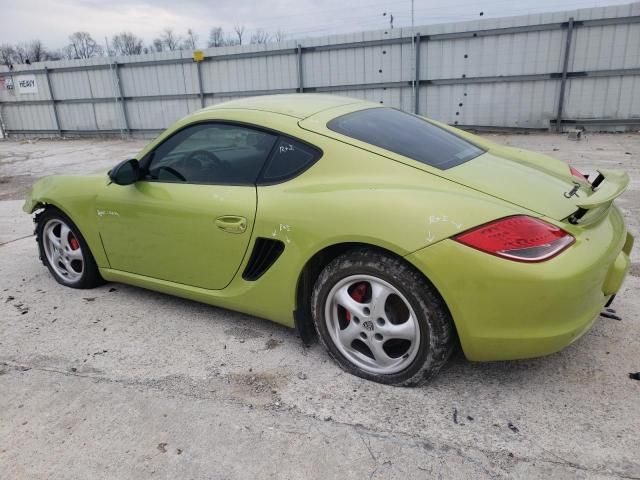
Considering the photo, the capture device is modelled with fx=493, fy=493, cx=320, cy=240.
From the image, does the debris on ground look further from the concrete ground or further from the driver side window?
the driver side window

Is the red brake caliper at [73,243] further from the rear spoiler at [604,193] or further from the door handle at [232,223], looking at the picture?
the rear spoiler at [604,193]

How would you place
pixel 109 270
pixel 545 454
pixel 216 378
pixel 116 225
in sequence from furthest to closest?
pixel 109 270, pixel 116 225, pixel 216 378, pixel 545 454

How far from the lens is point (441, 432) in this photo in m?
2.19

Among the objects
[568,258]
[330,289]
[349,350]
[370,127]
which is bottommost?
[349,350]

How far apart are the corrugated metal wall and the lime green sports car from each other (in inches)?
384

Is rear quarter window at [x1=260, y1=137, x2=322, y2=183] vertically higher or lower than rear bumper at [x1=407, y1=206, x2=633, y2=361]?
higher

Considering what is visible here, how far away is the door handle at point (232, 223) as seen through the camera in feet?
8.96

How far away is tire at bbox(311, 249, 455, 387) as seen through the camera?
227 cm

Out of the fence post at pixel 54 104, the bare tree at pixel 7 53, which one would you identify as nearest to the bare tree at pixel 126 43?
the bare tree at pixel 7 53

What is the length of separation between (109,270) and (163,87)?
13.4 meters

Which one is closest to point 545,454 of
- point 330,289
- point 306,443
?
point 306,443

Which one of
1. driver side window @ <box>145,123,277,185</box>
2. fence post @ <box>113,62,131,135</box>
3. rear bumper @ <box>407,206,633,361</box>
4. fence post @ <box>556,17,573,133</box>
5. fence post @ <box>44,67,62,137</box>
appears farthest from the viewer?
fence post @ <box>44,67,62,137</box>

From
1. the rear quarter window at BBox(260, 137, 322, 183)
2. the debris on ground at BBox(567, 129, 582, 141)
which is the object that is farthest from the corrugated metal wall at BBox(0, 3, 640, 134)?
the rear quarter window at BBox(260, 137, 322, 183)

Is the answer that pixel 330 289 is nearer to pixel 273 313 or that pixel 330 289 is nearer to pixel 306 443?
pixel 273 313
